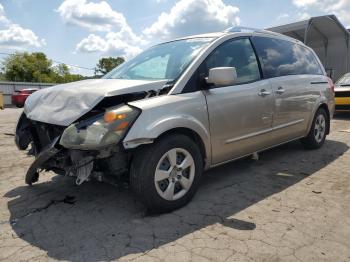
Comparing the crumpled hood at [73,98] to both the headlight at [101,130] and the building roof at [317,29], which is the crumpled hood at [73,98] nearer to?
the headlight at [101,130]

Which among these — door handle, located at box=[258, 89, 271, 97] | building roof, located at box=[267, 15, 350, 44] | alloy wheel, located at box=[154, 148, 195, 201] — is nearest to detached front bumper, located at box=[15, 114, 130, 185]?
alloy wheel, located at box=[154, 148, 195, 201]

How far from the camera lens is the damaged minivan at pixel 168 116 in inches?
122

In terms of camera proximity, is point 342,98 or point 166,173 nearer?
point 166,173

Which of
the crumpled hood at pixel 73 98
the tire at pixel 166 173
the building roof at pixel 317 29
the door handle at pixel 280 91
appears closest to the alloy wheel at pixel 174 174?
the tire at pixel 166 173

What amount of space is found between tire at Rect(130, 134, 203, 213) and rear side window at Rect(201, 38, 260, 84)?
917 mm

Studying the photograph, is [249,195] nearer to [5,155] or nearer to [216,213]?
[216,213]

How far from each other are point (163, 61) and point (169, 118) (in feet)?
3.60

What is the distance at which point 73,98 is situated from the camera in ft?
10.9

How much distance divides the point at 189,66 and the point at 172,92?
39 centimetres

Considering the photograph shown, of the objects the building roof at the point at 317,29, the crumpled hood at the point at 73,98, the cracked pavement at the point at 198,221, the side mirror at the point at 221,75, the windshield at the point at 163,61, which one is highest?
the building roof at the point at 317,29

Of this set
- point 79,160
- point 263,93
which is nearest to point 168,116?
point 79,160

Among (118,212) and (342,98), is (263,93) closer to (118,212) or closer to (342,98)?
(118,212)

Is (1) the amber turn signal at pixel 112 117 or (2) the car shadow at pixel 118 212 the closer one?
(2) the car shadow at pixel 118 212

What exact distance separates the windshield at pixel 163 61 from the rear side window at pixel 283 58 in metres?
0.94
